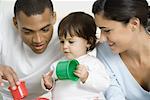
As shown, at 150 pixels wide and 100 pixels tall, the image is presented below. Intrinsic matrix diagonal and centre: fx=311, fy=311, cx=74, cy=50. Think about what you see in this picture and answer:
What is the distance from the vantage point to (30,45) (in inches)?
61.6

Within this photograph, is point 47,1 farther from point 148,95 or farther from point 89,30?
point 148,95

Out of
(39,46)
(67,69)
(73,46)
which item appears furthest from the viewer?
(39,46)

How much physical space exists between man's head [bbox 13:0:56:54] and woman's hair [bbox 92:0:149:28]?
0.30 m

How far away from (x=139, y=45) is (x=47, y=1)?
511 millimetres

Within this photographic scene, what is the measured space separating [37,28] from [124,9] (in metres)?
0.42

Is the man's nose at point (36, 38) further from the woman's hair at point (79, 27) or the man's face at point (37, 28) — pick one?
the woman's hair at point (79, 27)

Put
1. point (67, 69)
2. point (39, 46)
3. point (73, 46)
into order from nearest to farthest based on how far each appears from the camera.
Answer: point (67, 69)
point (73, 46)
point (39, 46)

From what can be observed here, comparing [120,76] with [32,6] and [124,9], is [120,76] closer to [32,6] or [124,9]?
[124,9]

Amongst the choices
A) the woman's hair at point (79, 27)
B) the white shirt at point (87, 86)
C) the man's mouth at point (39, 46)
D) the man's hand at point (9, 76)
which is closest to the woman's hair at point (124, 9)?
the woman's hair at point (79, 27)

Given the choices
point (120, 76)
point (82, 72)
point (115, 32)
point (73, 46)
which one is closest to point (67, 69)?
point (82, 72)

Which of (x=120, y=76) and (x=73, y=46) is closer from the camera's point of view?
(x=73, y=46)

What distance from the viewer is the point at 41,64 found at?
1.67 m

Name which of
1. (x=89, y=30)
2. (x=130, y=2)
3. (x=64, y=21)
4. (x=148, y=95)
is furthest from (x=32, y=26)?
(x=148, y=95)

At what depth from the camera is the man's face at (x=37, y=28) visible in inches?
57.9
